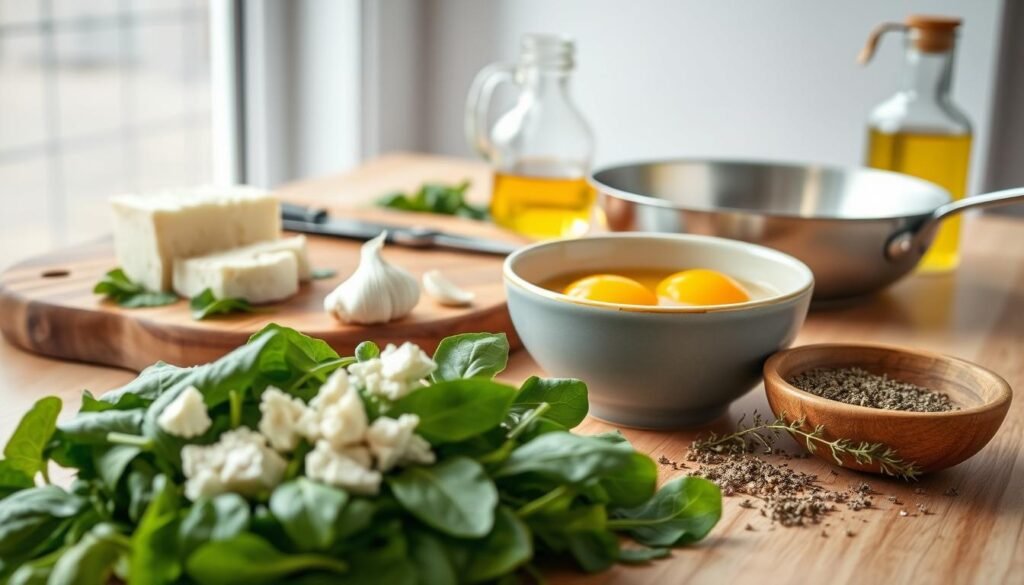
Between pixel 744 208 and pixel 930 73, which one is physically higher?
pixel 930 73

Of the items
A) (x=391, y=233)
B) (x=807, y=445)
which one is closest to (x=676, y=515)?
(x=807, y=445)

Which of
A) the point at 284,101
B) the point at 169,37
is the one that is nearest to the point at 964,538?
the point at 284,101

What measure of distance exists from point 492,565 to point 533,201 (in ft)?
3.46

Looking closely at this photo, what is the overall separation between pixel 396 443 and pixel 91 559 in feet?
0.63

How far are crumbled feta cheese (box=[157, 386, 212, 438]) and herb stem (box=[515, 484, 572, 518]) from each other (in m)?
0.21

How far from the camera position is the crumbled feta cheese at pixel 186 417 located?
0.74 metres

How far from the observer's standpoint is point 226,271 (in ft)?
4.20

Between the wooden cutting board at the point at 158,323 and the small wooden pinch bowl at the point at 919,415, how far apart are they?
15.4 inches

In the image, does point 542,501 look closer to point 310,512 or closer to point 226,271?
point 310,512

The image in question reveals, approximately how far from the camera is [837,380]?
1062mm

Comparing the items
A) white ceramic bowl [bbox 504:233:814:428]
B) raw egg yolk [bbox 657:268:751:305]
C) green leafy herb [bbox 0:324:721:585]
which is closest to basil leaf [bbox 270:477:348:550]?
green leafy herb [bbox 0:324:721:585]

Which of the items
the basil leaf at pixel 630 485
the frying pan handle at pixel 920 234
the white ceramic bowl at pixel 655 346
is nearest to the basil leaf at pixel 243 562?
the basil leaf at pixel 630 485

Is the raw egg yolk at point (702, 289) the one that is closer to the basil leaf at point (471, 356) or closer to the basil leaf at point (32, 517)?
the basil leaf at point (471, 356)

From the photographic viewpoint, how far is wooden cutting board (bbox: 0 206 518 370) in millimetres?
1220
